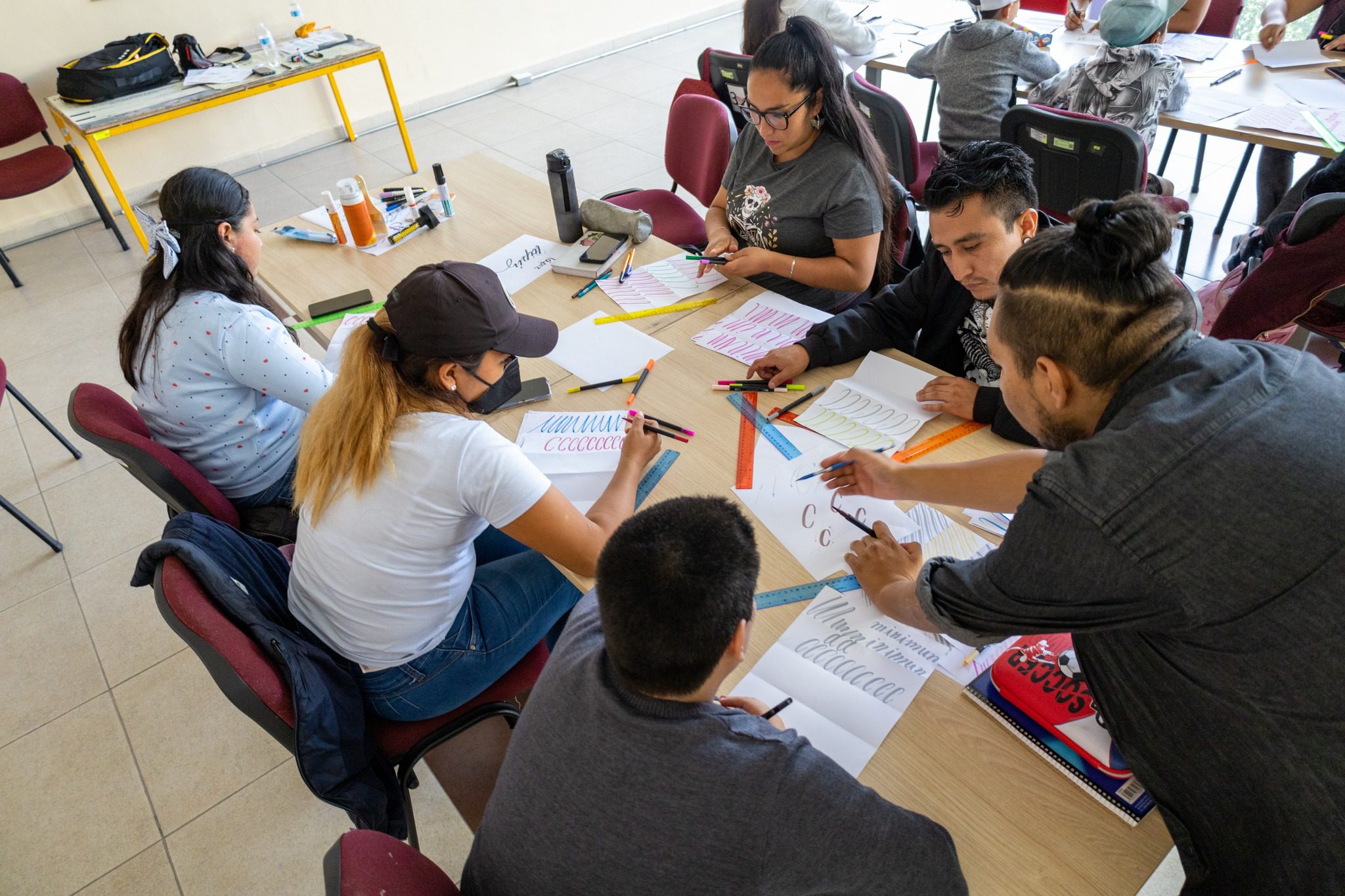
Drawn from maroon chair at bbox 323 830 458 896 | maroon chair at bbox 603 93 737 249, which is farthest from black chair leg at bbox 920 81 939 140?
maroon chair at bbox 323 830 458 896

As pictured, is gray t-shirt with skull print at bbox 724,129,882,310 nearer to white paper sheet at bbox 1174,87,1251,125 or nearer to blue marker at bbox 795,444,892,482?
blue marker at bbox 795,444,892,482

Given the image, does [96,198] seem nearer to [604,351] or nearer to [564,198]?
[564,198]

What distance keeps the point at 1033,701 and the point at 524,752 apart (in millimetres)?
721

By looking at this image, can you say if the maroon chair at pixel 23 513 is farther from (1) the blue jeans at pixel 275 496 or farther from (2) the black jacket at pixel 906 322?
(2) the black jacket at pixel 906 322

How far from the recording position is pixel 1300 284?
84.0 inches

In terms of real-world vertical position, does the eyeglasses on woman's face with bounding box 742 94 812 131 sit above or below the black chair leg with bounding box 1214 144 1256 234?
above

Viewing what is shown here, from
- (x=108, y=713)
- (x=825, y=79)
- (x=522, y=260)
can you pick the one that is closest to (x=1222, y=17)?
(x=825, y=79)

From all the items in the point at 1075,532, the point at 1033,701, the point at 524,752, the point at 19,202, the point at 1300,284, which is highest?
the point at 1075,532

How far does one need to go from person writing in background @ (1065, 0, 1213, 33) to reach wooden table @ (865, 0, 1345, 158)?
0.05 meters

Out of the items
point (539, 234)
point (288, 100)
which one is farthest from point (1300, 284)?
point (288, 100)

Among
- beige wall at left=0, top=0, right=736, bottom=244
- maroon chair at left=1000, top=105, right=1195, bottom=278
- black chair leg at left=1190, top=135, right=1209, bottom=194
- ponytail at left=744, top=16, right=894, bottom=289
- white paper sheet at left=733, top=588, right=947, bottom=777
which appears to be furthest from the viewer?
beige wall at left=0, top=0, right=736, bottom=244

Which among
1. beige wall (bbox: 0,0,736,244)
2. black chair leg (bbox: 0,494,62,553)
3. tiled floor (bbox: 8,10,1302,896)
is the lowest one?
tiled floor (bbox: 8,10,1302,896)

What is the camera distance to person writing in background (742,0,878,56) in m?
3.47

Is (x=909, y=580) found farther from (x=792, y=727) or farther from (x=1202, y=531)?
(x=1202, y=531)
